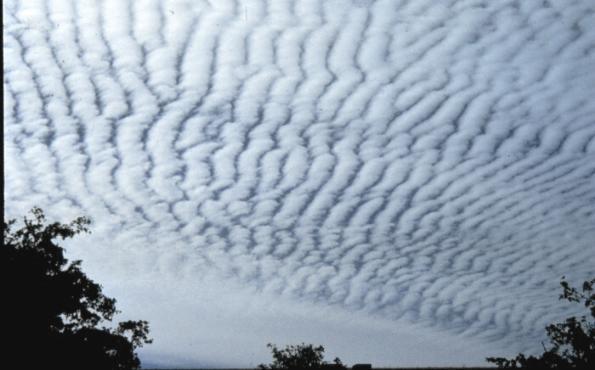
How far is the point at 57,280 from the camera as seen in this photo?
106ft

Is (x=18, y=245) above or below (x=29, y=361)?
above

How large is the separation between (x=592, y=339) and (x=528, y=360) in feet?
15.4

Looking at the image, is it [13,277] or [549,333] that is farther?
[549,333]

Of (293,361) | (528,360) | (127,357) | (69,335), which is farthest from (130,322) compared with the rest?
(293,361)

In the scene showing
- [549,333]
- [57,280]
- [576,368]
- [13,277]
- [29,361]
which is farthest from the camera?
[549,333]

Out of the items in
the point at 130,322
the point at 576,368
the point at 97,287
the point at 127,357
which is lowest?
the point at 576,368

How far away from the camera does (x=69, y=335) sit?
3114 centimetres

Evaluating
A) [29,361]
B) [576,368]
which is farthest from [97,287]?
[576,368]

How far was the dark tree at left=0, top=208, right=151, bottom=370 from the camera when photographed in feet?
92.9

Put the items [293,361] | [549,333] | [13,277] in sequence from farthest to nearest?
1. [293,361]
2. [549,333]
3. [13,277]

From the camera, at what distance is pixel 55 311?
3194 cm

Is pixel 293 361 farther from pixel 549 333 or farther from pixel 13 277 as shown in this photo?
pixel 13 277

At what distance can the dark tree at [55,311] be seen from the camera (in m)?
28.3

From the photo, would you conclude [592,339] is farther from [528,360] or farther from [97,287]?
[97,287]
